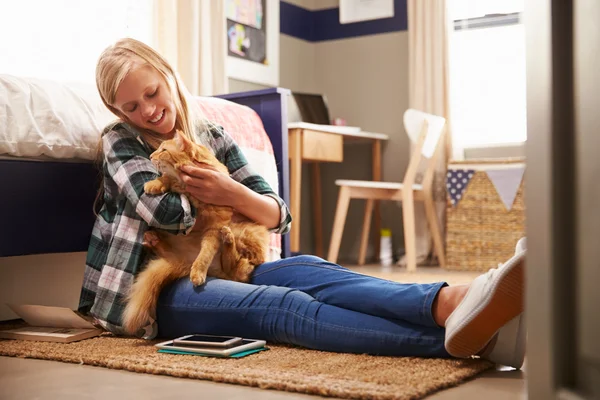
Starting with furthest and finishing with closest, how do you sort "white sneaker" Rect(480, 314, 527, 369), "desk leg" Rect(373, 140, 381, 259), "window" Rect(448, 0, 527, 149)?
"desk leg" Rect(373, 140, 381, 259) < "window" Rect(448, 0, 527, 149) < "white sneaker" Rect(480, 314, 527, 369)

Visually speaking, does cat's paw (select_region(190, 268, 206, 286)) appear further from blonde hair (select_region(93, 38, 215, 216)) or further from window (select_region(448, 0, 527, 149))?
window (select_region(448, 0, 527, 149))

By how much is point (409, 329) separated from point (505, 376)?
193mm

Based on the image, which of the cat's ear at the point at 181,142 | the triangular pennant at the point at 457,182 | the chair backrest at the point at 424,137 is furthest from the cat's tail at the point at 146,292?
the triangular pennant at the point at 457,182

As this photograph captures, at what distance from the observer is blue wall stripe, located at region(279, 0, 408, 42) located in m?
4.66

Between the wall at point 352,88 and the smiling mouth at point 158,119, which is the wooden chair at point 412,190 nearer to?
the wall at point 352,88

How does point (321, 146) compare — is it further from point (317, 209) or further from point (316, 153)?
point (317, 209)

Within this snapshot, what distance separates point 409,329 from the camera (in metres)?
1.44

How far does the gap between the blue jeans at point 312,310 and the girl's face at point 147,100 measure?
15.2 inches

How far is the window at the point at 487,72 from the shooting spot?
14.0 feet

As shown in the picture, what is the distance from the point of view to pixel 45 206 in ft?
6.49

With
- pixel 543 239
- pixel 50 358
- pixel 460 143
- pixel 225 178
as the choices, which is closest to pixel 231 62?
pixel 460 143

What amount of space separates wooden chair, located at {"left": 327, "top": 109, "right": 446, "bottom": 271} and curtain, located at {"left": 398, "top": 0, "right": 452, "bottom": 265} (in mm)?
129

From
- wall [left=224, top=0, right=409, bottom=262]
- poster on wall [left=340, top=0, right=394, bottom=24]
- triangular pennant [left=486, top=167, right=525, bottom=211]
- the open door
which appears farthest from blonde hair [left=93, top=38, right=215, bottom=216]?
poster on wall [left=340, top=0, right=394, bottom=24]

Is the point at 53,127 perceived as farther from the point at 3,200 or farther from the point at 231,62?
the point at 231,62
